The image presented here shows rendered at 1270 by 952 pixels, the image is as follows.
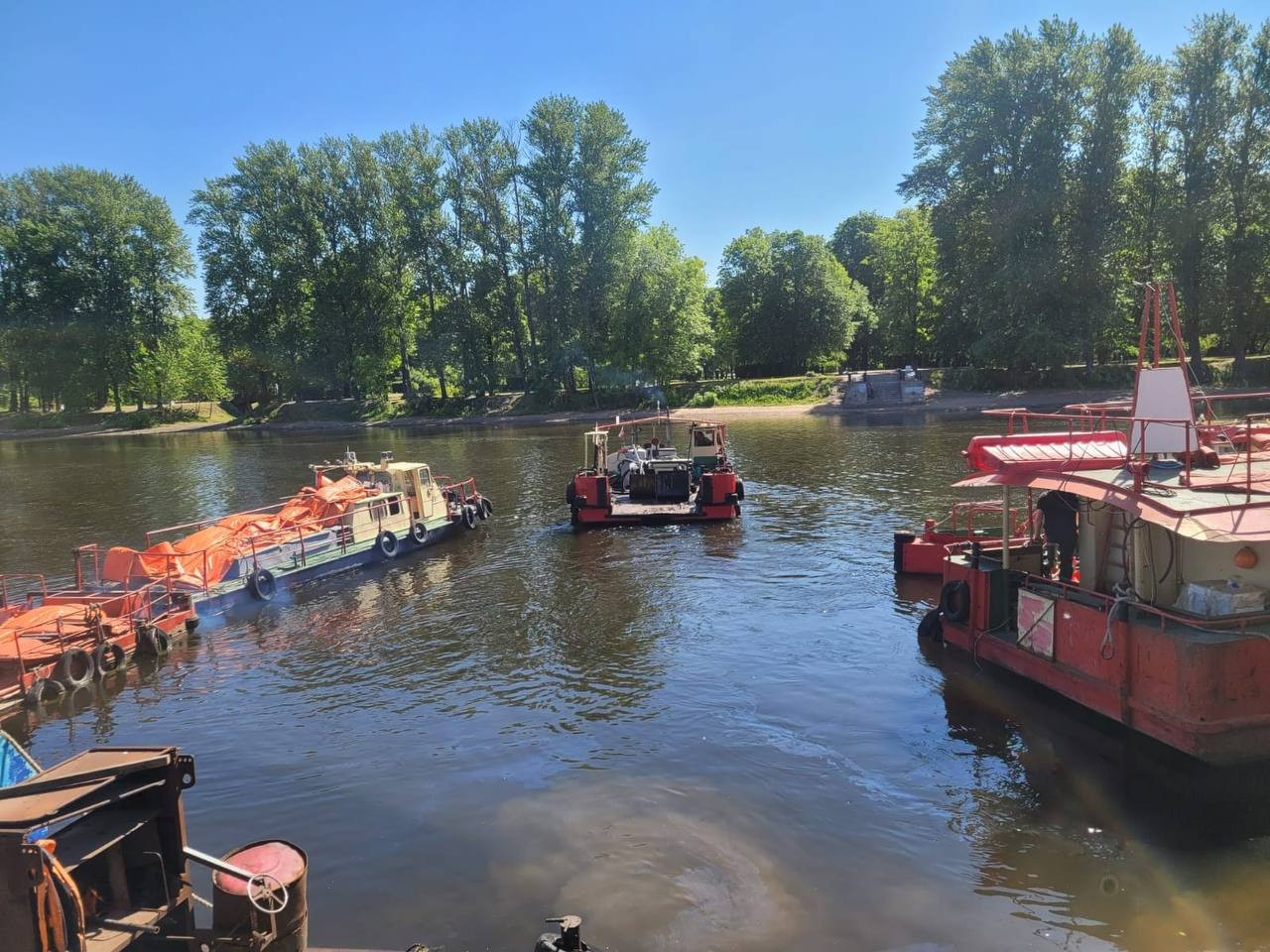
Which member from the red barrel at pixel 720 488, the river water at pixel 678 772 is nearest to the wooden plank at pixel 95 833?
the river water at pixel 678 772

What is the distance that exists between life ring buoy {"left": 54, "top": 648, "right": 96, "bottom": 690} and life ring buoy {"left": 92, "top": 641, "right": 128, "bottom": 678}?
3.7 inches

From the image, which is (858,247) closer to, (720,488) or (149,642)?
(720,488)

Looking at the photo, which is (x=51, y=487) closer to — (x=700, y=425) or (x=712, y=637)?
(x=700, y=425)

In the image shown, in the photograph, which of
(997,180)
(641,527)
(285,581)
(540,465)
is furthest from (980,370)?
(285,581)

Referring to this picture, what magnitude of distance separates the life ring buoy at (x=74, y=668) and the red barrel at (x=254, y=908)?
472 inches

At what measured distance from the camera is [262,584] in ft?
73.1

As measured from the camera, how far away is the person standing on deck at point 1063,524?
45.3 ft

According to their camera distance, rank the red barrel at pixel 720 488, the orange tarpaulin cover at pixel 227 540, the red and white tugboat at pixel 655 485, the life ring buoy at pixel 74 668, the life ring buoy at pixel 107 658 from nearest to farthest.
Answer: the life ring buoy at pixel 74 668 → the life ring buoy at pixel 107 658 → the orange tarpaulin cover at pixel 227 540 → the red barrel at pixel 720 488 → the red and white tugboat at pixel 655 485

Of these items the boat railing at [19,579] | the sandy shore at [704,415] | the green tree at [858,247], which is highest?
the green tree at [858,247]

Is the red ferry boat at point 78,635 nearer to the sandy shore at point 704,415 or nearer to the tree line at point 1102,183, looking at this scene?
the sandy shore at point 704,415

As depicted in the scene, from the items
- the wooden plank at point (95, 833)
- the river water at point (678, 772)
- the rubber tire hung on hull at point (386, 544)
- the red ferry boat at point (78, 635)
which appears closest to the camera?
the wooden plank at point (95, 833)

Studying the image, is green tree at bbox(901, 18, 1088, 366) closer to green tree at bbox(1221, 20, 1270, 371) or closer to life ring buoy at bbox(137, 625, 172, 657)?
green tree at bbox(1221, 20, 1270, 371)

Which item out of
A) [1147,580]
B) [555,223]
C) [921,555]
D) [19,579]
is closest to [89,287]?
[555,223]

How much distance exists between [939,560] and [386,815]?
1530cm
